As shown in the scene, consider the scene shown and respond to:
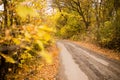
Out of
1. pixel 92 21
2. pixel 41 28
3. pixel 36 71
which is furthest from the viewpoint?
pixel 92 21

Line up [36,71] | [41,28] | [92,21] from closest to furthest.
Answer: [41,28] < [36,71] < [92,21]

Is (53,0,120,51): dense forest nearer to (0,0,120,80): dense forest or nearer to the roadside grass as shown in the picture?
(0,0,120,80): dense forest

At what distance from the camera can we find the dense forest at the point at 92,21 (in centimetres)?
1752

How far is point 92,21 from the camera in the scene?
108ft

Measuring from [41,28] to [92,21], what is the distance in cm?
3231

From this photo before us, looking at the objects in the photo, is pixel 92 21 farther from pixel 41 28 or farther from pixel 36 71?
pixel 41 28

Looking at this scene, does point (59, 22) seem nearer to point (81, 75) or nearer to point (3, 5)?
point (81, 75)

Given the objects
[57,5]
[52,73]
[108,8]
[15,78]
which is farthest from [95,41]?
[15,78]

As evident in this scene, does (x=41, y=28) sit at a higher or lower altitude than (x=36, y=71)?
higher

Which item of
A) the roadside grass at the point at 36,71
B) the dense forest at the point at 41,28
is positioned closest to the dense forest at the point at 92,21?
the dense forest at the point at 41,28

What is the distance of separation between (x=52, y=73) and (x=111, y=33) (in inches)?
371

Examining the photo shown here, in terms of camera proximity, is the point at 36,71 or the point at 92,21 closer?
the point at 36,71

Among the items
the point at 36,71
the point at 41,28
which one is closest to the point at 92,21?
the point at 36,71

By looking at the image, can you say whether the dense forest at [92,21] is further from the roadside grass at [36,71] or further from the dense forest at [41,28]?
the roadside grass at [36,71]
